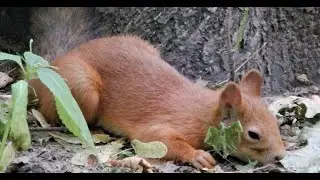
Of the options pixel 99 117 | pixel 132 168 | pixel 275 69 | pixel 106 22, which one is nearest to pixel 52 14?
pixel 106 22

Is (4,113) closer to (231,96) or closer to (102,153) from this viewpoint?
(102,153)

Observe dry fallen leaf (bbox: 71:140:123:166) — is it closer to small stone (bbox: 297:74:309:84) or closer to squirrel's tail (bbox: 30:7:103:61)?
squirrel's tail (bbox: 30:7:103:61)

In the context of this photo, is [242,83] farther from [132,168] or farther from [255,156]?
[132,168]

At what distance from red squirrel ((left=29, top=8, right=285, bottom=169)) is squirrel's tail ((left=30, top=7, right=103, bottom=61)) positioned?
54cm

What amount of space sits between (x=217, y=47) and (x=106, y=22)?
78cm

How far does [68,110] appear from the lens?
2871 mm

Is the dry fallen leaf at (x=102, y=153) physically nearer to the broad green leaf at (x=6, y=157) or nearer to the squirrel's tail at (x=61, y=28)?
the broad green leaf at (x=6, y=157)

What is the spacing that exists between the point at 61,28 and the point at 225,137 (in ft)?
5.81

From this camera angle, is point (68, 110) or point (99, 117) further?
point (99, 117)

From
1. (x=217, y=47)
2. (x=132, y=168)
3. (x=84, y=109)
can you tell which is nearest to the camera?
(x=132, y=168)

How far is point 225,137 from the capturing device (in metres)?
3.36

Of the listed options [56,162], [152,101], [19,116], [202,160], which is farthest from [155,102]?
[19,116]

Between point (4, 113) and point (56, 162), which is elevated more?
point (4, 113)

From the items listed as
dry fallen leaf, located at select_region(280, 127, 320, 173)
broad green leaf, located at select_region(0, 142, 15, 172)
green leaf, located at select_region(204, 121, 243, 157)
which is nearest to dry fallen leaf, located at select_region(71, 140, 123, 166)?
broad green leaf, located at select_region(0, 142, 15, 172)
